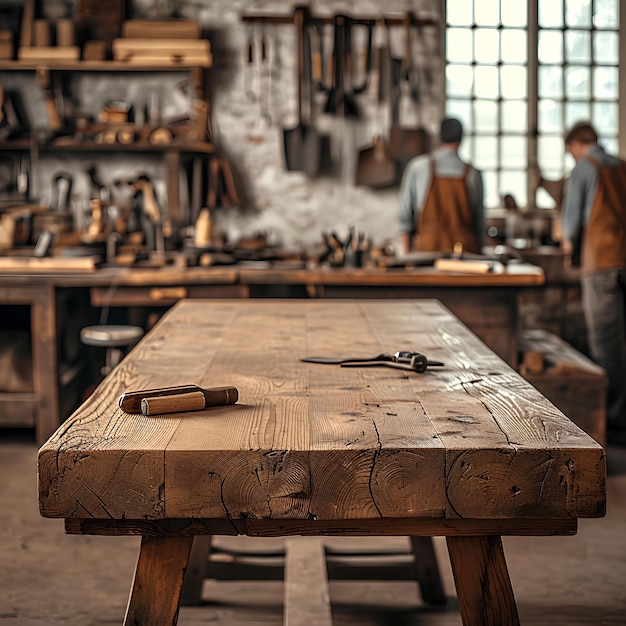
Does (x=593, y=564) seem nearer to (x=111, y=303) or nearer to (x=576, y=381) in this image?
(x=576, y=381)

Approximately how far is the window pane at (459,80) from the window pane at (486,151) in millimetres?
388

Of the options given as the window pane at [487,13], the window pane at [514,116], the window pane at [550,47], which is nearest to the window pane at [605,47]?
the window pane at [550,47]

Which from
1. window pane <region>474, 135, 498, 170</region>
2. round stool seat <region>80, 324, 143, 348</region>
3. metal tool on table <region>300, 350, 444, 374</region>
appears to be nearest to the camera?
metal tool on table <region>300, 350, 444, 374</region>

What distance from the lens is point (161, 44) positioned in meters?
6.29

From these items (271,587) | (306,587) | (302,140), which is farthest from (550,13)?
(306,587)

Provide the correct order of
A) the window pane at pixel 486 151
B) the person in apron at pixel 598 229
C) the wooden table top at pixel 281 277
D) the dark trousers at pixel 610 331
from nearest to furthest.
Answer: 1. the wooden table top at pixel 281 277
2. the dark trousers at pixel 610 331
3. the person in apron at pixel 598 229
4. the window pane at pixel 486 151

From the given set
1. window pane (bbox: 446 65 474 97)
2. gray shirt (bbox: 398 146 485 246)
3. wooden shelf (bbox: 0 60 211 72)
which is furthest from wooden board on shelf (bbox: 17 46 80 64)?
window pane (bbox: 446 65 474 97)

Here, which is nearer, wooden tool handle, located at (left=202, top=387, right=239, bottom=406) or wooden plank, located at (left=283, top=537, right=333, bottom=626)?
wooden tool handle, located at (left=202, top=387, right=239, bottom=406)

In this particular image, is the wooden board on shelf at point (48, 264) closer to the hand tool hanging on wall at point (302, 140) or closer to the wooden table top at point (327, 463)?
the hand tool hanging on wall at point (302, 140)

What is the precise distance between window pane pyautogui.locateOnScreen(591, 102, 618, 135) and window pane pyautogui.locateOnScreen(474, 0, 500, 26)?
106 cm

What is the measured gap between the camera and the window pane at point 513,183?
7438 mm

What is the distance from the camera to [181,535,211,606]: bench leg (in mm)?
2799

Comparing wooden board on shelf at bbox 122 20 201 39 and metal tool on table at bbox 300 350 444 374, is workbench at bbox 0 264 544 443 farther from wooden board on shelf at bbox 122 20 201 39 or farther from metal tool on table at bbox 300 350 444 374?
metal tool on table at bbox 300 350 444 374

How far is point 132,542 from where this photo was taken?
11.5 ft
